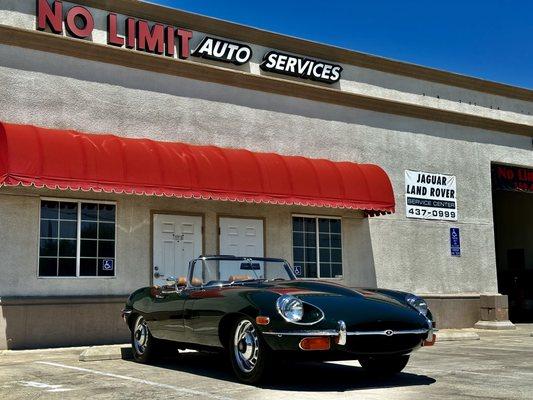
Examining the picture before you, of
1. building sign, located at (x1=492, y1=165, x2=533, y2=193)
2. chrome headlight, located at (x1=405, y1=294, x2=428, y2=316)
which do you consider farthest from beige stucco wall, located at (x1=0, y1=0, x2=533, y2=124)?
chrome headlight, located at (x1=405, y1=294, x2=428, y2=316)

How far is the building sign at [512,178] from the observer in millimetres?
18547

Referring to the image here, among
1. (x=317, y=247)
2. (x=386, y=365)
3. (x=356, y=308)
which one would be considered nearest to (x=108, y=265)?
(x=317, y=247)

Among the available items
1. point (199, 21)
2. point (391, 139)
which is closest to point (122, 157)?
point (199, 21)

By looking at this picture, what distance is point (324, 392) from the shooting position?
244 inches

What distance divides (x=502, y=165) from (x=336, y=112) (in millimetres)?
5860

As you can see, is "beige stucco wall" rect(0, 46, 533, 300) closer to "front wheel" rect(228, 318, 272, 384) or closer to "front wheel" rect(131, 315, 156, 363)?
"front wheel" rect(131, 315, 156, 363)

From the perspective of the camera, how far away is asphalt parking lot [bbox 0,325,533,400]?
20.2ft

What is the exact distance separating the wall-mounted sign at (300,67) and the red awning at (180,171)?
2.13 meters

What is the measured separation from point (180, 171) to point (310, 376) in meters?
5.59

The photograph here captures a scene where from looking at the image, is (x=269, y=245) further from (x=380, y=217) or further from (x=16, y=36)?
(x=16, y=36)

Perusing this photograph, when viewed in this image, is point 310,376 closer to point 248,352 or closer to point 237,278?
point 248,352

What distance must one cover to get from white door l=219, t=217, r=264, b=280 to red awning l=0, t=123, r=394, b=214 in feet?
3.59

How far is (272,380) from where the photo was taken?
673 centimetres

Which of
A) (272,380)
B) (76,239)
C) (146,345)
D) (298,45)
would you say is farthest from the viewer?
(298,45)
